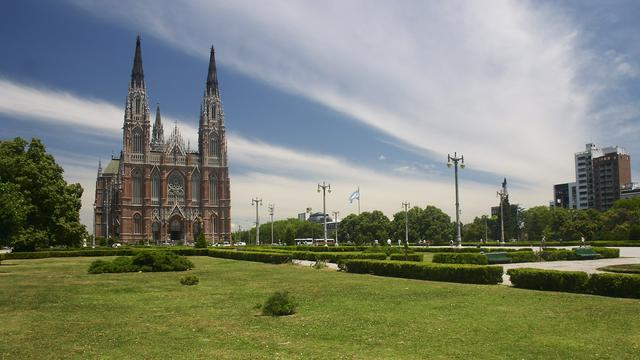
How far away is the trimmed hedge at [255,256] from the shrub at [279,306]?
78.3ft

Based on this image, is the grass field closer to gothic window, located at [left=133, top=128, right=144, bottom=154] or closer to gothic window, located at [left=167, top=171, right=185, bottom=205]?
gothic window, located at [left=167, top=171, right=185, bottom=205]

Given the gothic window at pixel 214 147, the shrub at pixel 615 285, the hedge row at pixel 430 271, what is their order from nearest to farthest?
1. the shrub at pixel 615 285
2. the hedge row at pixel 430 271
3. the gothic window at pixel 214 147

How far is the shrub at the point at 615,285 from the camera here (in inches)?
639

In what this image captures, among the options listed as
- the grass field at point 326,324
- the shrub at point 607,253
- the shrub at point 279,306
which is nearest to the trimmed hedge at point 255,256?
the grass field at point 326,324

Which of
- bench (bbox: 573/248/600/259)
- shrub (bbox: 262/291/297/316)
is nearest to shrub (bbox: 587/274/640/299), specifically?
shrub (bbox: 262/291/297/316)

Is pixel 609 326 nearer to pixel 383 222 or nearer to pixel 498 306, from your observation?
pixel 498 306

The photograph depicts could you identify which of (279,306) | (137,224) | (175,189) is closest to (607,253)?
(279,306)

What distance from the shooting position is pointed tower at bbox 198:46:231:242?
417ft

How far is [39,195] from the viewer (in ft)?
151

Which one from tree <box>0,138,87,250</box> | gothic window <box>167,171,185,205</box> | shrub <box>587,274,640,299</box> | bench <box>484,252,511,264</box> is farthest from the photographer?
gothic window <box>167,171,185,205</box>

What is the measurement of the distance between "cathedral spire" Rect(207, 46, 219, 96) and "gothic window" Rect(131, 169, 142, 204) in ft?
87.2

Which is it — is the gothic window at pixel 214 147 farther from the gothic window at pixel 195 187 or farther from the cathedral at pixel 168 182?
the gothic window at pixel 195 187

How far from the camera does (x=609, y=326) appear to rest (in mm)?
11703

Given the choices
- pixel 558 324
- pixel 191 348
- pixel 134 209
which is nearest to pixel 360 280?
pixel 558 324
